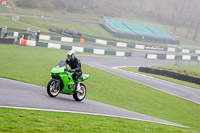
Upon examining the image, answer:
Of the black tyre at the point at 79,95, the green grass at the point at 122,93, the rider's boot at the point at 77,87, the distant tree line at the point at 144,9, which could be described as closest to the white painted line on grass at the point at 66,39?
the distant tree line at the point at 144,9

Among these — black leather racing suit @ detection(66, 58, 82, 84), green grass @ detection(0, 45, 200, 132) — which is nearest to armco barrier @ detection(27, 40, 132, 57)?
green grass @ detection(0, 45, 200, 132)

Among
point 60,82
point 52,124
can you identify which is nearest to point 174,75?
point 60,82

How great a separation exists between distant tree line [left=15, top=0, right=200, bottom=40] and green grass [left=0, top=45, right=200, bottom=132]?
47.0 m

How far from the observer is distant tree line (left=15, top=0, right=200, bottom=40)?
72169 mm

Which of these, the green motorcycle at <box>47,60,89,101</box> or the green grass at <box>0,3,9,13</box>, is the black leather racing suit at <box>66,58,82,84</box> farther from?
the green grass at <box>0,3,9,13</box>

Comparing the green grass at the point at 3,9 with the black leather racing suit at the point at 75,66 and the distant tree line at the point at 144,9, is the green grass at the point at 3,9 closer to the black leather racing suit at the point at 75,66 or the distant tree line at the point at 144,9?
the distant tree line at the point at 144,9

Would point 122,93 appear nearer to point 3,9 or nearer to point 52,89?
point 52,89

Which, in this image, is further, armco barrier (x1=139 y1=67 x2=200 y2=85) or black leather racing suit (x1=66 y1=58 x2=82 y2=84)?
armco barrier (x1=139 y1=67 x2=200 y2=85)

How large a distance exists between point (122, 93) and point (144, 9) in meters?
80.7

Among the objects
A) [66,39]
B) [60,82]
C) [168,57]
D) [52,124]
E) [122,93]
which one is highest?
[66,39]

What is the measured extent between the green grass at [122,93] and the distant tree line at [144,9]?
4698 cm

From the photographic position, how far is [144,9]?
313 ft

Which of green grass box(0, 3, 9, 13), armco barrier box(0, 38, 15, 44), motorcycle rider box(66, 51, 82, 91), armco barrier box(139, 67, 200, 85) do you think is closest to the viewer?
motorcycle rider box(66, 51, 82, 91)

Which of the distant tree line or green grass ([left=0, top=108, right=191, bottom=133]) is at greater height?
the distant tree line
